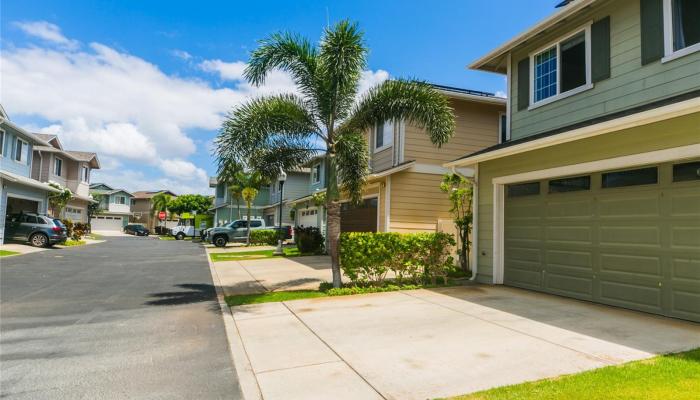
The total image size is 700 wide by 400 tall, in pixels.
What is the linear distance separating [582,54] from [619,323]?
5.85 meters

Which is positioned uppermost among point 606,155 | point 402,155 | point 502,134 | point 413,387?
point 502,134

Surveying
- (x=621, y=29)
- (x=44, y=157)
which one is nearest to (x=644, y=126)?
(x=621, y=29)

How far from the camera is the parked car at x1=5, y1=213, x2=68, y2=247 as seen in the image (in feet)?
69.8

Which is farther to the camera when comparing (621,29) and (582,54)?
(582,54)

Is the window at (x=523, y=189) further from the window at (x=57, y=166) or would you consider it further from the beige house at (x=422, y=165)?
the window at (x=57, y=166)

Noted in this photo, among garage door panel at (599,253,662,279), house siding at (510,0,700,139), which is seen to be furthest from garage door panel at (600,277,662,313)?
house siding at (510,0,700,139)

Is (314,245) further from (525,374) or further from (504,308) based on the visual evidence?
(525,374)

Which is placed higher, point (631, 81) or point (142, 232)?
point (631, 81)

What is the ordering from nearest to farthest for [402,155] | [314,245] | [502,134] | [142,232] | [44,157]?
[402,155] < [502,134] < [314,245] < [44,157] < [142,232]

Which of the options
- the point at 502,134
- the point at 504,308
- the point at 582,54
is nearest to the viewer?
the point at 504,308

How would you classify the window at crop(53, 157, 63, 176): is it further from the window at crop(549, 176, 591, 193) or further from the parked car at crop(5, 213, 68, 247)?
the window at crop(549, 176, 591, 193)

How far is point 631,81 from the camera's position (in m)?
7.71

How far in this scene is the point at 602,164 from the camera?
7.43 metres

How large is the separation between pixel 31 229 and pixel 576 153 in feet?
81.7
